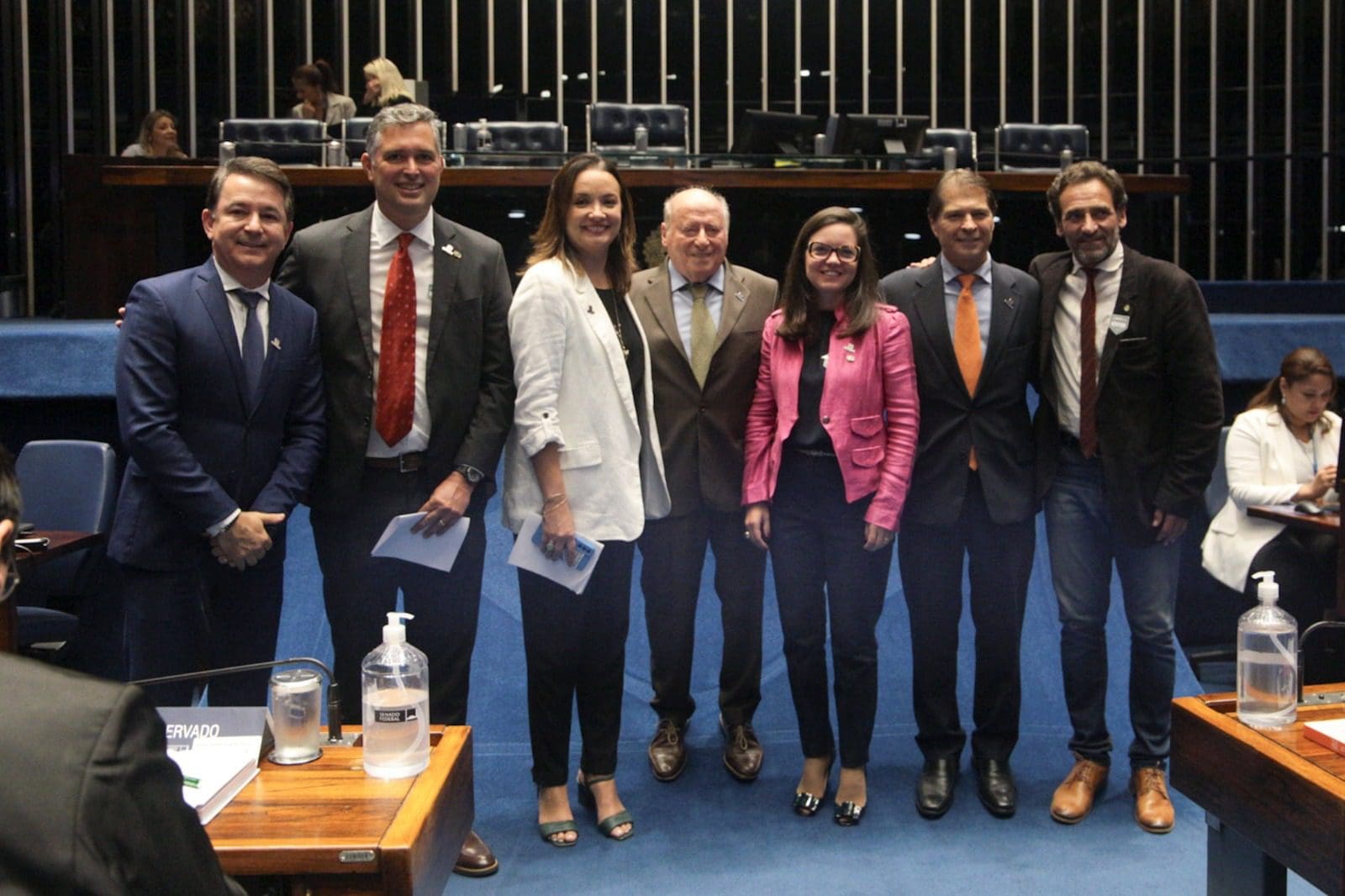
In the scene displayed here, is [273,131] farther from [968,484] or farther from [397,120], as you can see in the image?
[968,484]

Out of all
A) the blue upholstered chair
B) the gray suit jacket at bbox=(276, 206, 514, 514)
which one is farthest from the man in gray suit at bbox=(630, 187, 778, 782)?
the blue upholstered chair

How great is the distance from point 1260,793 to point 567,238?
181cm

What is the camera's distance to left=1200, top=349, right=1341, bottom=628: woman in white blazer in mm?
4027

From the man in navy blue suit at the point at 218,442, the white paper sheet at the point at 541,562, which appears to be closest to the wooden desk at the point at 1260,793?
the white paper sheet at the point at 541,562

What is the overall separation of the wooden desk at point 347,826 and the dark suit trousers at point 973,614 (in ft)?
5.21

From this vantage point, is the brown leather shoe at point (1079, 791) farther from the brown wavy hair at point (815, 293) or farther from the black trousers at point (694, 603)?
the brown wavy hair at point (815, 293)

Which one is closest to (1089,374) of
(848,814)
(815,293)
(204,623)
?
(815,293)

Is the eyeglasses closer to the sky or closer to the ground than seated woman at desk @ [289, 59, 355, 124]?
closer to the ground

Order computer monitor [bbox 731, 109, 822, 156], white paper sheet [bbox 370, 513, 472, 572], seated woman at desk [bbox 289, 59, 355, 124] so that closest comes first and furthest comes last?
white paper sheet [bbox 370, 513, 472, 572] < computer monitor [bbox 731, 109, 822, 156] < seated woman at desk [bbox 289, 59, 355, 124]

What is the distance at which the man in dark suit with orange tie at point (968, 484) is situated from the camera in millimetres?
2990

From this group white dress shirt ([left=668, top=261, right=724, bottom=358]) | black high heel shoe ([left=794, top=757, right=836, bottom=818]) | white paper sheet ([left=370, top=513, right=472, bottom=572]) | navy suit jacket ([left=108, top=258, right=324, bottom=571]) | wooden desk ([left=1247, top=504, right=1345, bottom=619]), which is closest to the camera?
navy suit jacket ([left=108, top=258, right=324, bottom=571])

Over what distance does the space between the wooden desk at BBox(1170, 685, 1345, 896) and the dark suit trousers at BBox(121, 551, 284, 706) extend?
170cm

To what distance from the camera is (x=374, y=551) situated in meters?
2.59

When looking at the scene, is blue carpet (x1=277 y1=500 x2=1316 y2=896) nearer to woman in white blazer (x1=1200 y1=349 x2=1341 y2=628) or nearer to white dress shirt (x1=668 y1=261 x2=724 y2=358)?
woman in white blazer (x1=1200 y1=349 x2=1341 y2=628)
